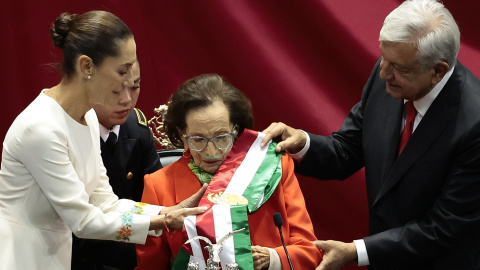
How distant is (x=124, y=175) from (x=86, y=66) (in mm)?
717

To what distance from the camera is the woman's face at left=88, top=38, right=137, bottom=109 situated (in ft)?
7.22

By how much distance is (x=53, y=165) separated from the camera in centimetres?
216

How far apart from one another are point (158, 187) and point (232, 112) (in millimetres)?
350

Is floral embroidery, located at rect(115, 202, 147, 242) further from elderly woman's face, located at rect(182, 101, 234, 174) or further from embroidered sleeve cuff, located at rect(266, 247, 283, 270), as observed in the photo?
embroidered sleeve cuff, located at rect(266, 247, 283, 270)

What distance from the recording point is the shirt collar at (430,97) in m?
2.43

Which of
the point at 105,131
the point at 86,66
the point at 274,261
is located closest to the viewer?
the point at 86,66

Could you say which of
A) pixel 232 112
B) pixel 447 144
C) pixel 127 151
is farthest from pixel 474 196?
pixel 127 151

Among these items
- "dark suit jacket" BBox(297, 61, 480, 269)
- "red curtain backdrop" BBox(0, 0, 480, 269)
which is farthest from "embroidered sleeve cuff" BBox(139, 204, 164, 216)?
"red curtain backdrop" BBox(0, 0, 480, 269)

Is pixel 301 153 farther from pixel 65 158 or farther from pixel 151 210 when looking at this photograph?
pixel 65 158

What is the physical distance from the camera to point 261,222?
2.42 m

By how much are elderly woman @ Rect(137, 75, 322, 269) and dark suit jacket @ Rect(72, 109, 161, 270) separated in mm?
347

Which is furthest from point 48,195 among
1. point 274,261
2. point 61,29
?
point 274,261

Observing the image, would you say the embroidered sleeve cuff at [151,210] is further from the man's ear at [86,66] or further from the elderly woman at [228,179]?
the man's ear at [86,66]

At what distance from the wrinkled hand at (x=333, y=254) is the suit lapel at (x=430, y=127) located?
27 centimetres
